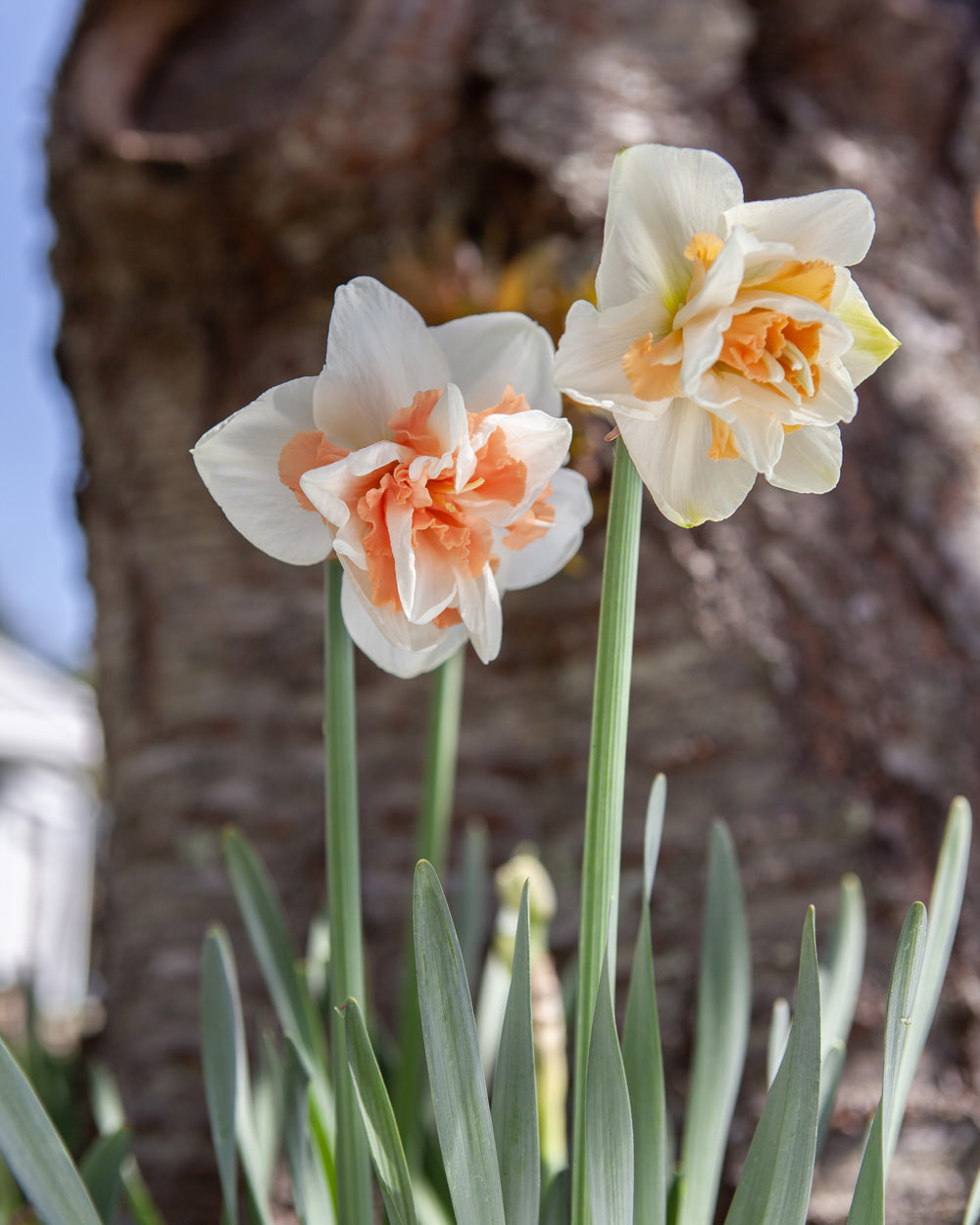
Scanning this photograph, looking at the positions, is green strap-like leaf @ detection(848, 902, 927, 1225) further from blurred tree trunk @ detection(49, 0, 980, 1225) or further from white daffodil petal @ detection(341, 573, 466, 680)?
blurred tree trunk @ detection(49, 0, 980, 1225)

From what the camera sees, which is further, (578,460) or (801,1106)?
(578,460)

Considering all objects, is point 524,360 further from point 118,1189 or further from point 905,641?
point 905,641

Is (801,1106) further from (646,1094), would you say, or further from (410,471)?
(410,471)

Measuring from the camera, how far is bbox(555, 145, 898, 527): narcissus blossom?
32 centimetres

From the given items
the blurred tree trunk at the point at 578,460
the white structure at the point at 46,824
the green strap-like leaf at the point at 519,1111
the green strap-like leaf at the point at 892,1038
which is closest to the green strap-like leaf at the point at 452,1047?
the green strap-like leaf at the point at 519,1111

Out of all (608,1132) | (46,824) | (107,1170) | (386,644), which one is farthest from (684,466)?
(46,824)

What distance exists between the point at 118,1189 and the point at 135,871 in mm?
482

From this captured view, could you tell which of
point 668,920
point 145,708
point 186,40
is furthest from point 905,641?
point 186,40

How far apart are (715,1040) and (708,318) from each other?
Result: 1.22 ft

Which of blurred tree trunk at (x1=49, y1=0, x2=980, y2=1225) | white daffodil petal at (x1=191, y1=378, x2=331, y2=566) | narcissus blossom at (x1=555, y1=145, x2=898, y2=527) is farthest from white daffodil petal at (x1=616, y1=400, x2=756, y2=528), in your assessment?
blurred tree trunk at (x1=49, y1=0, x2=980, y2=1225)

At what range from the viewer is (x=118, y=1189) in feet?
1.70

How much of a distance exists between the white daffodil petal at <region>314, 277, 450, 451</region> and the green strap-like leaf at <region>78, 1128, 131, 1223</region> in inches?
15.8

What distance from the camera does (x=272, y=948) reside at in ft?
1.71

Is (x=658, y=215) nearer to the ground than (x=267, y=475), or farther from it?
farther from it
